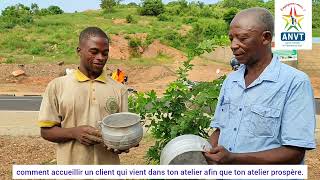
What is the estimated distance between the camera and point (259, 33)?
2277mm

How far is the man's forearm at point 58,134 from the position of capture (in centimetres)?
284

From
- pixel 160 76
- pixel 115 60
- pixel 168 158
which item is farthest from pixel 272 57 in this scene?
pixel 115 60

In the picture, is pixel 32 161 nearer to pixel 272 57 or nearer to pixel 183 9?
pixel 272 57

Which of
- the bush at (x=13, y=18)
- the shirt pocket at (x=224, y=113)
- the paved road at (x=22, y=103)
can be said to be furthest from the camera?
the bush at (x=13, y=18)

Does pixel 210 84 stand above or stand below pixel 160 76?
above

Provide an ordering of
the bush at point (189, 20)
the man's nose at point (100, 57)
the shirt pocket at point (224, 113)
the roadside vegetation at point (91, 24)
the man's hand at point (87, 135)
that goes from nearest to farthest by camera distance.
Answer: the shirt pocket at point (224, 113), the man's hand at point (87, 135), the man's nose at point (100, 57), the roadside vegetation at point (91, 24), the bush at point (189, 20)

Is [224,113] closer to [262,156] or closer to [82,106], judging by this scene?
[262,156]

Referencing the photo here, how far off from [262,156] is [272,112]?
0.20m

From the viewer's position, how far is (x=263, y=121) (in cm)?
224

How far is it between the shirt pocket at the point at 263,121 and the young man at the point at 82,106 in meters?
0.97

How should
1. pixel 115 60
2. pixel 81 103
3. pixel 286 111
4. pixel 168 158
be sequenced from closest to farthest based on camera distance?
pixel 286 111 < pixel 168 158 < pixel 81 103 < pixel 115 60

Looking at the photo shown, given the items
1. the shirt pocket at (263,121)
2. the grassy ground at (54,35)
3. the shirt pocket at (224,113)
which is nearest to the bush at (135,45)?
the grassy ground at (54,35)

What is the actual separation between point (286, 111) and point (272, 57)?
314mm

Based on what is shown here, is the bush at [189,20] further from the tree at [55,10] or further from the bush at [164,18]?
the tree at [55,10]
